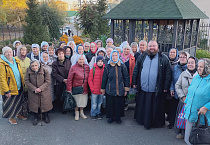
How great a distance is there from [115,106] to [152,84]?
1049 millimetres

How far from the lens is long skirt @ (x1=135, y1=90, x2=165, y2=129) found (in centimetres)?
431

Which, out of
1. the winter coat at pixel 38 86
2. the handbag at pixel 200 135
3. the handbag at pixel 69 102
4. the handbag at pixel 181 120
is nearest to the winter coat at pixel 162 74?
the handbag at pixel 181 120

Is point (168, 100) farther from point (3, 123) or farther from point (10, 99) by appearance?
point (3, 123)

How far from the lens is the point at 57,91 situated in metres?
5.08

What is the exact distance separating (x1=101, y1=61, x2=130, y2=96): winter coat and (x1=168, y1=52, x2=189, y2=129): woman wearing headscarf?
1020mm

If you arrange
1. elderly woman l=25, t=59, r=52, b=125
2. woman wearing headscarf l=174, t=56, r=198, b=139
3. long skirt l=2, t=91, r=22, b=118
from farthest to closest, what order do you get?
long skirt l=2, t=91, r=22, b=118
elderly woman l=25, t=59, r=52, b=125
woman wearing headscarf l=174, t=56, r=198, b=139

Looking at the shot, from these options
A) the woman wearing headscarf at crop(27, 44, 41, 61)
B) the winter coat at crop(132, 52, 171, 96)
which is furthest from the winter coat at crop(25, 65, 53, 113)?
the winter coat at crop(132, 52, 171, 96)

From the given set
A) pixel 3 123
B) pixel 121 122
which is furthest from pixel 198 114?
pixel 3 123

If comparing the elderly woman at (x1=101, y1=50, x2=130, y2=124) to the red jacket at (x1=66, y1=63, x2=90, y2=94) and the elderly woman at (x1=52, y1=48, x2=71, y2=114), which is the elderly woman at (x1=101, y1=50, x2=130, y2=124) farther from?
the elderly woman at (x1=52, y1=48, x2=71, y2=114)

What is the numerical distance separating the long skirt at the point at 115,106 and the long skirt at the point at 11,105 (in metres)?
2.14

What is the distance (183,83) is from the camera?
3.67 metres

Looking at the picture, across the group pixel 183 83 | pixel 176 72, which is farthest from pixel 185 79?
pixel 176 72

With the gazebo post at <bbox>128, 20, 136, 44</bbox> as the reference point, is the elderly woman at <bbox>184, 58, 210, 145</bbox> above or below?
below

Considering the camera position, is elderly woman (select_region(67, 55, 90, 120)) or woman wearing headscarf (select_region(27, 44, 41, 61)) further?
woman wearing headscarf (select_region(27, 44, 41, 61))
